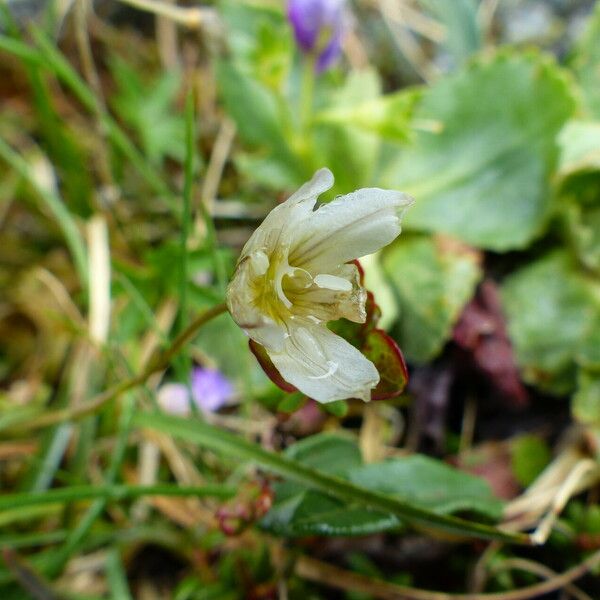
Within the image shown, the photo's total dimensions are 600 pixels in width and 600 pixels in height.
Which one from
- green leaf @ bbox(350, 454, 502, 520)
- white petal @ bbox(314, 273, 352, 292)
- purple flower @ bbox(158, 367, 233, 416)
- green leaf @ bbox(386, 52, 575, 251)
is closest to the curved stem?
white petal @ bbox(314, 273, 352, 292)

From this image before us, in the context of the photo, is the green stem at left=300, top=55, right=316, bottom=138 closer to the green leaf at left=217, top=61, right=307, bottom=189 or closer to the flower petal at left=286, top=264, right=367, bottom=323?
the green leaf at left=217, top=61, right=307, bottom=189

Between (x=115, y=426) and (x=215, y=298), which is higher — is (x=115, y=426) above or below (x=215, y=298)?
below

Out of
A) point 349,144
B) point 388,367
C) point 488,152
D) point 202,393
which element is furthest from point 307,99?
point 388,367

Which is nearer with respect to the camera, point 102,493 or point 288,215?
point 288,215

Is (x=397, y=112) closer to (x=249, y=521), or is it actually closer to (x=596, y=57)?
(x=596, y=57)

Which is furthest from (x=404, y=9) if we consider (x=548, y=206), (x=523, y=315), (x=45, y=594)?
(x=45, y=594)

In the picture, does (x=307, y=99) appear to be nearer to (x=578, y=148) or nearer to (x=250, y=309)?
(x=578, y=148)
